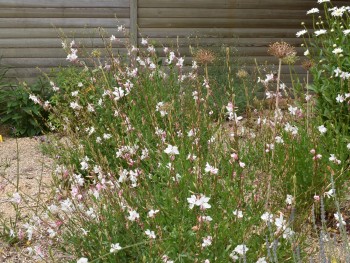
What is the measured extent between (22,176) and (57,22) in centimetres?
362

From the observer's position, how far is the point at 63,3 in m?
8.05

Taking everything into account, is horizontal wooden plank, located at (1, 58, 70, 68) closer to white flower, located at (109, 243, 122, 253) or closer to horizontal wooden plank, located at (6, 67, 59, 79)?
horizontal wooden plank, located at (6, 67, 59, 79)

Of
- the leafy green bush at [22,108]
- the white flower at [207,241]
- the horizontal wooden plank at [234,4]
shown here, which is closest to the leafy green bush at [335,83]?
the white flower at [207,241]

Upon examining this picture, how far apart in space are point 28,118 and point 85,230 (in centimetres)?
445

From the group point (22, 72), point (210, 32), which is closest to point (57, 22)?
point (22, 72)

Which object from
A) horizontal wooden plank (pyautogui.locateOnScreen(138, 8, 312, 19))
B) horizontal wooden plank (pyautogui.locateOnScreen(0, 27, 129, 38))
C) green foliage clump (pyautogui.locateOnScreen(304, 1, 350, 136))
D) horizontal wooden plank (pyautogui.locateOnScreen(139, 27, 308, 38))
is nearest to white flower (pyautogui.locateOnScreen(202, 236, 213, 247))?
green foliage clump (pyautogui.locateOnScreen(304, 1, 350, 136))

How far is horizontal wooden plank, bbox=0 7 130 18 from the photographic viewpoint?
796 centimetres

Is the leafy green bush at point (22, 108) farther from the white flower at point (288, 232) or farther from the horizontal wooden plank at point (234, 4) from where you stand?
the white flower at point (288, 232)

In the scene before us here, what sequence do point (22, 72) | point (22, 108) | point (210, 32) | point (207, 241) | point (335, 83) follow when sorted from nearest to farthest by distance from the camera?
point (207, 241) < point (335, 83) < point (22, 108) < point (22, 72) < point (210, 32)

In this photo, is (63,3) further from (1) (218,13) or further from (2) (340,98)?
(2) (340,98)

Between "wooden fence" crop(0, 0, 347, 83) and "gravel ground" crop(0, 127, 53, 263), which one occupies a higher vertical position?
"wooden fence" crop(0, 0, 347, 83)

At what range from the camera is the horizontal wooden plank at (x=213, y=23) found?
27.1ft

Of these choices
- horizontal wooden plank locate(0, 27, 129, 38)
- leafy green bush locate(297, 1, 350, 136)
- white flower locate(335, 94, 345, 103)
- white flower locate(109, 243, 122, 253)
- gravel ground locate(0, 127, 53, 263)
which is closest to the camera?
white flower locate(109, 243, 122, 253)

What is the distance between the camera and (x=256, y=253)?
8.25 feet
